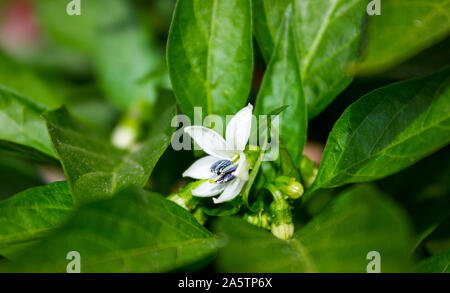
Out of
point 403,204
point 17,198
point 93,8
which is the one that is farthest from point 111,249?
point 93,8

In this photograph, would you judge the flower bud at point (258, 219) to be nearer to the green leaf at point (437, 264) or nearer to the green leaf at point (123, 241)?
the green leaf at point (123, 241)

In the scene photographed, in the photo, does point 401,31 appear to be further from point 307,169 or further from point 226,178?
point 226,178

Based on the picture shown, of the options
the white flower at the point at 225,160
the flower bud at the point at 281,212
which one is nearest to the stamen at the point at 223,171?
the white flower at the point at 225,160

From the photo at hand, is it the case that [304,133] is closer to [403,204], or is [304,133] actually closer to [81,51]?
[403,204]

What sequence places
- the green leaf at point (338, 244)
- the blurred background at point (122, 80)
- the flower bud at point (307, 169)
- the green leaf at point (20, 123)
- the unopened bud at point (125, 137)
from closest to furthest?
the green leaf at point (338, 244) < the flower bud at point (307, 169) < the green leaf at point (20, 123) < the blurred background at point (122, 80) < the unopened bud at point (125, 137)

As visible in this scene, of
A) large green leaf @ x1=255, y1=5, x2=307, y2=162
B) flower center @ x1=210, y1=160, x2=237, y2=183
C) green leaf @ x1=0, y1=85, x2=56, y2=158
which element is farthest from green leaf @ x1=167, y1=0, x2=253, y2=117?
green leaf @ x1=0, y1=85, x2=56, y2=158

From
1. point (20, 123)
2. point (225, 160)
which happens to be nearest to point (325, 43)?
point (225, 160)
